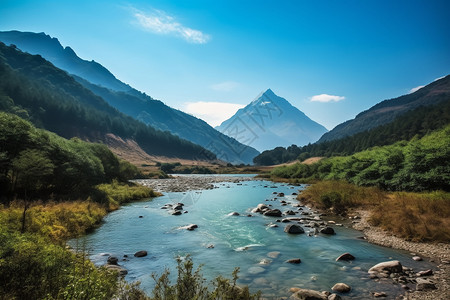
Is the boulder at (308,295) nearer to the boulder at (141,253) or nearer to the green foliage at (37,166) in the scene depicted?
the boulder at (141,253)

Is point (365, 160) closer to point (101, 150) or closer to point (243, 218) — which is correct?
point (243, 218)

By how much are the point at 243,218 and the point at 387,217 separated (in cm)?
1298

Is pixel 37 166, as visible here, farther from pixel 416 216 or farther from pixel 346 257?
pixel 416 216

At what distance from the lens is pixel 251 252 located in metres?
15.1

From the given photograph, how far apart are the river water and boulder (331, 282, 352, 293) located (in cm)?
20

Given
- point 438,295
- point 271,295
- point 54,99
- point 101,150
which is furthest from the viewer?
point 54,99

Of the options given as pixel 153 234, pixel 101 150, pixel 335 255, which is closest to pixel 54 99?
pixel 101 150

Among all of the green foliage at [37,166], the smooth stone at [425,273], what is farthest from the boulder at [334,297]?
the green foliage at [37,166]

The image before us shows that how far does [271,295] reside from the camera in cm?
951

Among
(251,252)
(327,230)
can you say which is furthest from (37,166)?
(327,230)

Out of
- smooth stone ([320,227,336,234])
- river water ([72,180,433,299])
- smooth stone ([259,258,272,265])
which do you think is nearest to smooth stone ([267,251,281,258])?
river water ([72,180,433,299])

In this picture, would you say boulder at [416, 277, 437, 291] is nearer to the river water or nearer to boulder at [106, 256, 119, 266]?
the river water

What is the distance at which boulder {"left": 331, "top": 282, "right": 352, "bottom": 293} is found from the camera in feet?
31.9

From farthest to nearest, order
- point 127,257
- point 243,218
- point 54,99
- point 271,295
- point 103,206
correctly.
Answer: point 54,99, point 103,206, point 243,218, point 127,257, point 271,295
